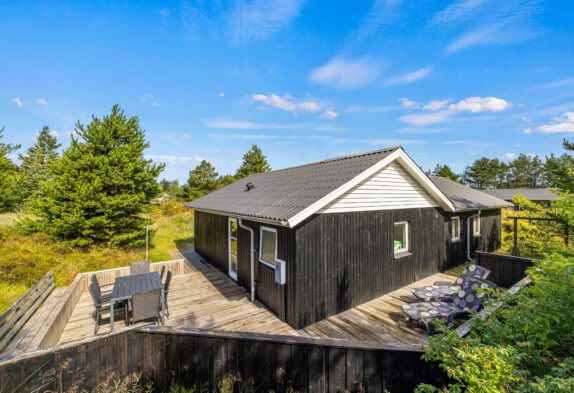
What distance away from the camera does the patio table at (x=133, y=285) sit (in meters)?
5.04

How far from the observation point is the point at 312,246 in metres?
5.30

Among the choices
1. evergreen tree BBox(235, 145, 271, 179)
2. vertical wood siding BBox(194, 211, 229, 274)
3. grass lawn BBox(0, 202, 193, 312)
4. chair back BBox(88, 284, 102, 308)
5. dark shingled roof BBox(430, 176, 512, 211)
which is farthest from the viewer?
evergreen tree BBox(235, 145, 271, 179)

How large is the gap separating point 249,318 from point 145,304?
7.54ft

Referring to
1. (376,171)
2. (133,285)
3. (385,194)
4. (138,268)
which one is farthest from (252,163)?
(133,285)

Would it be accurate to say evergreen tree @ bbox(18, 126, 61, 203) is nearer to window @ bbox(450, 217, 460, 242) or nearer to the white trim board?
the white trim board

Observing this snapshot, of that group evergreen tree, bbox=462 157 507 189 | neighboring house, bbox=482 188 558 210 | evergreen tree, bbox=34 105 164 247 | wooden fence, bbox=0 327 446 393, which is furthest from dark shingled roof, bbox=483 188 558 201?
evergreen tree, bbox=34 105 164 247

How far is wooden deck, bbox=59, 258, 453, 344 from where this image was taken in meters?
4.91

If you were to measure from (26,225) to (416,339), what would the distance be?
15089mm

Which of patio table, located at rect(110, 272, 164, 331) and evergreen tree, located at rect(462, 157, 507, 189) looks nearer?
patio table, located at rect(110, 272, 164, 331)

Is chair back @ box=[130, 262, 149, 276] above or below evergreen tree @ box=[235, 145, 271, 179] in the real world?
below

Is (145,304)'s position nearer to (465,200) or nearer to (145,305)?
(145,305)

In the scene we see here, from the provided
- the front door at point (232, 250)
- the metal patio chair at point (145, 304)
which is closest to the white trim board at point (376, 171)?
the metal patio chair at point (145, 304)

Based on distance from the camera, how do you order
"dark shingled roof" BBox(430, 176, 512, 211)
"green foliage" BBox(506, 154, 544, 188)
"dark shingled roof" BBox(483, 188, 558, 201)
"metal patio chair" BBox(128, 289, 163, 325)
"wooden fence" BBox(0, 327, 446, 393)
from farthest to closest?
"green foliage" BBox(506, 154, 544, 188) → "dark shingled roof" BBox(483, 188, 558, 201) → "dark shingled roof" BBox(430, 176, 512, 211) → "metal patio chair" BBox(128, 289, 163, 325) → "wooden fence" BBox(0, 327, 446, 393)

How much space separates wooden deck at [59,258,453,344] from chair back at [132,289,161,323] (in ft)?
2.06
